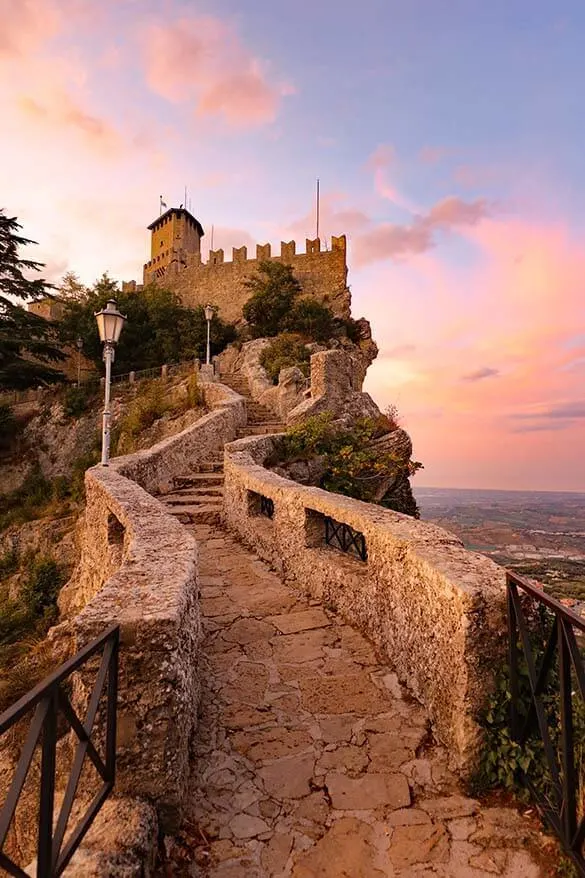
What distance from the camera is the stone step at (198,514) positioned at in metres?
8.52

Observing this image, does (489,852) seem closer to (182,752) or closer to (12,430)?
(182,752)

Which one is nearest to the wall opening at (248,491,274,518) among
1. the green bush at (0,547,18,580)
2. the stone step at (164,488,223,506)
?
the stone step at (164,488,223,506)

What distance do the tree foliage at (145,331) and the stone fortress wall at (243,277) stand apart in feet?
18.3

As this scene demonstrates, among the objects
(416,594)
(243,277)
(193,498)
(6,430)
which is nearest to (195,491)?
(193,498)

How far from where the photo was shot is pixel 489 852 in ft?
7.06

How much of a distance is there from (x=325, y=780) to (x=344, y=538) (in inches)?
117

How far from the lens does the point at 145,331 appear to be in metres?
31.2

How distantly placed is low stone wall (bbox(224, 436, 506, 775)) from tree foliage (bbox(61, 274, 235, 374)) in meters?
24.8

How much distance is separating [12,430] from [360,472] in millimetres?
21658

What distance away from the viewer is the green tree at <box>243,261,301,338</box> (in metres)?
30.6

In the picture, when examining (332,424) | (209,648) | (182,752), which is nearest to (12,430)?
(332,424)

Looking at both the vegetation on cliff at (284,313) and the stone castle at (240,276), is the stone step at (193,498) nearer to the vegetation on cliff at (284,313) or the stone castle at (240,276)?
the vegetation on cliff at (284,313)

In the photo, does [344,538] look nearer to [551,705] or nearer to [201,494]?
[551,705]

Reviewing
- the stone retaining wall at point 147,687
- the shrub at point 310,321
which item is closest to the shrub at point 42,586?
the stone retaining wall at point 147,687
